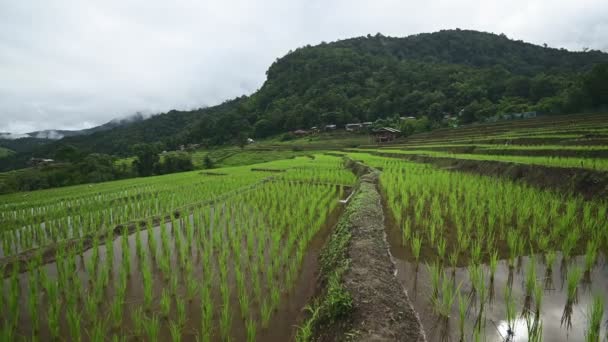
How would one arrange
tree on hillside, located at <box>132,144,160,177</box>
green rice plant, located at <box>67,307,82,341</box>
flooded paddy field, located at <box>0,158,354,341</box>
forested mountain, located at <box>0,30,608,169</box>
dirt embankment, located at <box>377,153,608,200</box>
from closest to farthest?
green rice plant, located at <box>67,307,82,341</box> < flooded paddy field, located at <box>0,158,354,341</box> < dirt embankment, located at <box>377,153,608,200</box> < tree on hillside, located at <box>132,144,160,177</box> < forested mountain, located at <box>0,30,608,169</box>

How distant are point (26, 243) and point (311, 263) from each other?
6.10 metres

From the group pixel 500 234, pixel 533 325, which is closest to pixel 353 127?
pixel 500 234

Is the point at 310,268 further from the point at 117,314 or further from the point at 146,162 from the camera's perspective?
the point at 146,162

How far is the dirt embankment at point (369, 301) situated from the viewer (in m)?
2.15

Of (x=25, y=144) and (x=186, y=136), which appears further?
(x=25, y=144)

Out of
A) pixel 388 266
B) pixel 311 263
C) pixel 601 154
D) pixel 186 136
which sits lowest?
pixel 311 263

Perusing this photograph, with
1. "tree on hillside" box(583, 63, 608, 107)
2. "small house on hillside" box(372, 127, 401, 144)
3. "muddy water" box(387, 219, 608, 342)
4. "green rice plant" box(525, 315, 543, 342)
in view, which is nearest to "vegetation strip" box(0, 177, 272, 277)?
"muddy water" box(387, 219, 608, 342)

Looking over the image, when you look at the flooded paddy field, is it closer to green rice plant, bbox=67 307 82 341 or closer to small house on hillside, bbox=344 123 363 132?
green rice plant, bbox=67 307 82 341

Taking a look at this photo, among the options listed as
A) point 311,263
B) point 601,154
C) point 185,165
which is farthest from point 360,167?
point 185,165

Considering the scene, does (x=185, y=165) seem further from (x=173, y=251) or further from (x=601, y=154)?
(x=601, y=154)

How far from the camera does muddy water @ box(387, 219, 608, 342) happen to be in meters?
2.28

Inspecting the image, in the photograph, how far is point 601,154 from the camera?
23.9 ft

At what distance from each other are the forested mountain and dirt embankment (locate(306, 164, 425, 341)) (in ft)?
108

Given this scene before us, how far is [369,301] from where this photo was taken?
2.48m
